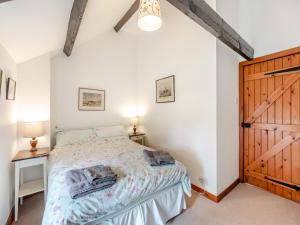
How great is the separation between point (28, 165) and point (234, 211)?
2792 millimetres

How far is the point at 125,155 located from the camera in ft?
6.99

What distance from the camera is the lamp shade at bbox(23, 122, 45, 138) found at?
85.4 inches

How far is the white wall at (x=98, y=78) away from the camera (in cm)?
304

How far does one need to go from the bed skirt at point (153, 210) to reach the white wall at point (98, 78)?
2252 mm

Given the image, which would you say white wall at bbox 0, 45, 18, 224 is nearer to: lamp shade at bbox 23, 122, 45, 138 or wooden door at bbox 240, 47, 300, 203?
lamp shade at bbox 23, 122, 45, 138

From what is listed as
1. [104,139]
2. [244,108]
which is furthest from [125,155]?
[244,108]

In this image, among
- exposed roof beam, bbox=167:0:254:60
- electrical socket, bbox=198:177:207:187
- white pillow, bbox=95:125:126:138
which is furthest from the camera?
white pillow, bbox=95:125:126:138

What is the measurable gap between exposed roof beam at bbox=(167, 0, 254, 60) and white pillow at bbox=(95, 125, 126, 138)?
251 centimetres

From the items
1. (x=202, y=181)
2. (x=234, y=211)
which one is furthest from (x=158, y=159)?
(x=234, y=211)

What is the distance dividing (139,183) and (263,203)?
1.92m

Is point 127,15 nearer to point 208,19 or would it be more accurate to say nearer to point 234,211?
point 208,19

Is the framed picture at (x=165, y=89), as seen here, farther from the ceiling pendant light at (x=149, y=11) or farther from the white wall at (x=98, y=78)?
the ceiling pendant light at (x=149, y=11)

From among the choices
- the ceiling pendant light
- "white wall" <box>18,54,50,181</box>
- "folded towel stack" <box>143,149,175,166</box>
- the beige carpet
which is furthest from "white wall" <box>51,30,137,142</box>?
the ceiling pendant light

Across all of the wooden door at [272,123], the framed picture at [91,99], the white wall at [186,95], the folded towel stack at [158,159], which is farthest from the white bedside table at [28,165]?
the wooden door at [272,123]
